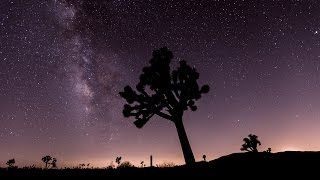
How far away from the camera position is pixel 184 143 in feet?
66.6

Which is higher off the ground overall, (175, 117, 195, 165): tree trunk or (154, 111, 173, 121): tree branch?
(154, 111, 173, 121): tree branch

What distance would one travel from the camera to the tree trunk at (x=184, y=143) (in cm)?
1984

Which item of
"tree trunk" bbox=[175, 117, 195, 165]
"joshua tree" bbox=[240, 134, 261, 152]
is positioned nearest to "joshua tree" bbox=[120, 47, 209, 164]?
"tree trunk" bbox=[175, 117, 195, 165]

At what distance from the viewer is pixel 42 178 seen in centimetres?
1009

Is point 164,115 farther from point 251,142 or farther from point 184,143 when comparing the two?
point 251,142

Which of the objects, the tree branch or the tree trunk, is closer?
the tree trunk

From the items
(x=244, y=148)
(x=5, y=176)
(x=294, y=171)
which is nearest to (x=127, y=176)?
(x=5, y=176)

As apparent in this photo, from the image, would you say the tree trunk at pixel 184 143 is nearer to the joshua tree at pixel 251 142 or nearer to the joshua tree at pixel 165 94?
the joshua tree at pixel 165 94

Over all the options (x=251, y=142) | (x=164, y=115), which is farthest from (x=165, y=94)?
(x=251, y=142)

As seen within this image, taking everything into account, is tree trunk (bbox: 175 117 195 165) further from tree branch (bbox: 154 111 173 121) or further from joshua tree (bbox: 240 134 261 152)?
joshua tree (bbox: 240 134 261 152)

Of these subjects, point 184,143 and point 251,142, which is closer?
point 184,143

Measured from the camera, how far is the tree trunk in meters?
19.8

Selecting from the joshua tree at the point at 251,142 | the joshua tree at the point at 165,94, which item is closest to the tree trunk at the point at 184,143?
the joshua tree at the point at 165,94

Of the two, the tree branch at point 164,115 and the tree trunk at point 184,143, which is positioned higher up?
the tree branch at point 164,115
